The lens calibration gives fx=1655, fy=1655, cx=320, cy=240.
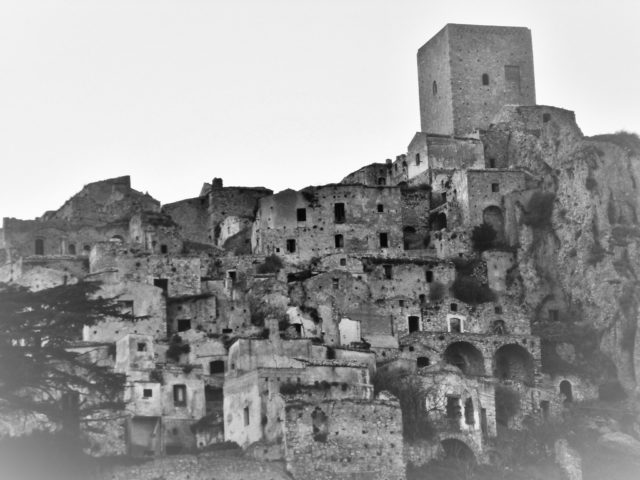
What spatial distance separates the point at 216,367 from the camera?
68.7 metres

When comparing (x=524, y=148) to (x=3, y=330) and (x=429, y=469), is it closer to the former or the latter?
(x=429, y=469)

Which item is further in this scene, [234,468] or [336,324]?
[336,324]

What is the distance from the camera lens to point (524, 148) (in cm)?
8750

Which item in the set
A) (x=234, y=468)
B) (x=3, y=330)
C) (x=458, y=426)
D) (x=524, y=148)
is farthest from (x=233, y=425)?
(x=524, y=148)

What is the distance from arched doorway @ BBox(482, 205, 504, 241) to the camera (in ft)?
273

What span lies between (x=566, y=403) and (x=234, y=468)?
65.5 ft

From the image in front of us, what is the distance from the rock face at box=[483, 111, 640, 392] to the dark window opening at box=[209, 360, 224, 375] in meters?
16.0

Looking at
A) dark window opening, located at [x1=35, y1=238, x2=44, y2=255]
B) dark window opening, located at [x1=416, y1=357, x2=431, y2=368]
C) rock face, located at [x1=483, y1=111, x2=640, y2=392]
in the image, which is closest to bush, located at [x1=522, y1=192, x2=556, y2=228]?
rock face, located at [x1=483, y1=111, x2=640, y2=392]

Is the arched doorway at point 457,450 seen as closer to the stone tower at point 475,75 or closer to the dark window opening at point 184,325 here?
the dark window opening at point 184,325

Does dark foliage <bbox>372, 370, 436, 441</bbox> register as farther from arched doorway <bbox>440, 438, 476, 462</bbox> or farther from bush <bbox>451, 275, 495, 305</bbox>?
bush <bbox>451, 275, 495, 305</bbox>

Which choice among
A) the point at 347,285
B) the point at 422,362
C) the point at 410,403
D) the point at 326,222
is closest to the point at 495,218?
the point at 326,222

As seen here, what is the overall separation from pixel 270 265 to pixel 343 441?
20.5 meters

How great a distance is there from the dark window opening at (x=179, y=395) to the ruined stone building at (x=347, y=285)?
0.08 m

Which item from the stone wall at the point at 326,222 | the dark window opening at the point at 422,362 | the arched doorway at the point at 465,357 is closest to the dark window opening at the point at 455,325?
the arched doorway at the point at 465,357
